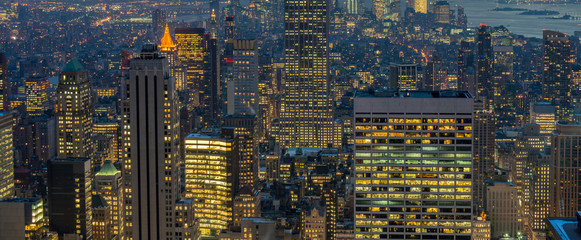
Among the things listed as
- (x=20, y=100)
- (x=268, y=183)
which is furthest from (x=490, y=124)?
(x=20, y=100)

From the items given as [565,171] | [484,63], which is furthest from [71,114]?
[484,63]

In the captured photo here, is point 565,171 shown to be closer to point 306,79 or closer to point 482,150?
point 482,150

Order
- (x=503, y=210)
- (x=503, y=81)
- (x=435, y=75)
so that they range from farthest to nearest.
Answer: (x=435, y=75) < (x=503, y=81) < (x=503, y=210)

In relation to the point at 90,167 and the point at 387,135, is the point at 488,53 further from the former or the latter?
the point at 387,135

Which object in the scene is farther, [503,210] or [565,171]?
[565,171]

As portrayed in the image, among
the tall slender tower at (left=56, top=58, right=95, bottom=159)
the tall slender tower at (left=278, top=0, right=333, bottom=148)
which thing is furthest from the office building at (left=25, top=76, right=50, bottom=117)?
the tall slender tower at (left=56, top=58, right=95, bottom=159)

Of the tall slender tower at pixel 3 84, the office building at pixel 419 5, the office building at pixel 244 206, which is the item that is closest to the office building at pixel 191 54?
the tall slender tower at pixel 3 84

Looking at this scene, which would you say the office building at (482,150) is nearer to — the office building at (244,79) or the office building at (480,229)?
the office building at (480,229)
